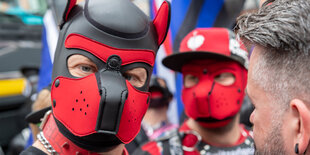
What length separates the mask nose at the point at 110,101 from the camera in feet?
4.95

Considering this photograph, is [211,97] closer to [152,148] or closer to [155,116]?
[152,148]

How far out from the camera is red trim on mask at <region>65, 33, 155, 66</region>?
1606mm

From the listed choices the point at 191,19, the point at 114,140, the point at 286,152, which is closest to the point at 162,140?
the point at 114,140

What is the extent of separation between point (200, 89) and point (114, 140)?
1129mm

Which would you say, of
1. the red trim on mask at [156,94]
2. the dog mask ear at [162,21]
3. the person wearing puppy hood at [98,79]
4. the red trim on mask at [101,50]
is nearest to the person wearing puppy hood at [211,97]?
the dog mask ear at [162,21]

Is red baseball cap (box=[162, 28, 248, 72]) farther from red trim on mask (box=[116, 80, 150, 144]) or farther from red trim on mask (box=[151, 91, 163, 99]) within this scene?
red trim on mask (box=[151, 91, 163, 99])

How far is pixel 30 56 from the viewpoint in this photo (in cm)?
861

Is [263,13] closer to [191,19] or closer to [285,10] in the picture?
[285,10]

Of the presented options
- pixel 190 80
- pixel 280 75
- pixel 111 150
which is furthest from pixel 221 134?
pixel 280 75

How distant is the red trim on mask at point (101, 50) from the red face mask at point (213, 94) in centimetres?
101

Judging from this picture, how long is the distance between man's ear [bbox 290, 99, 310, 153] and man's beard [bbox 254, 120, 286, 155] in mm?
79

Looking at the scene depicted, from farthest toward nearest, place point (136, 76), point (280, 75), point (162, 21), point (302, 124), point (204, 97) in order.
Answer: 1. point (204, 97)
2. point (162, 21)
3. point (136, 76)
4. point (280, 75)
5. point (302, 124)

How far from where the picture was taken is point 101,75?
158 cm

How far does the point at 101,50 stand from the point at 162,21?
1.42 feet
